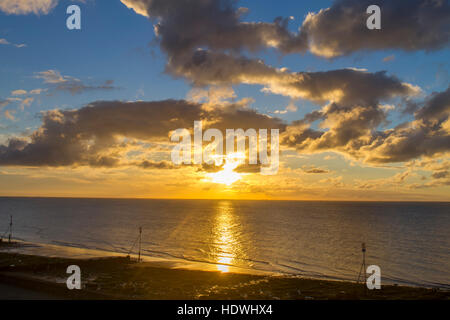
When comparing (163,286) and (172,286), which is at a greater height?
(163,286)

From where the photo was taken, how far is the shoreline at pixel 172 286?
2211 centimetres

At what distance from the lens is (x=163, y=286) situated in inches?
1061

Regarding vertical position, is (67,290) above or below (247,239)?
above

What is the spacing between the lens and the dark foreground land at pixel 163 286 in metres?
21.7

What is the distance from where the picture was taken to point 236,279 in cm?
3194

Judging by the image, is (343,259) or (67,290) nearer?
(67,290)

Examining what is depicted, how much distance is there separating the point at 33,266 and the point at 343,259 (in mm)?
43000

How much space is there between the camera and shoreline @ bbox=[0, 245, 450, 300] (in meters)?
22.1

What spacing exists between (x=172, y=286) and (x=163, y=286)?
0.81m

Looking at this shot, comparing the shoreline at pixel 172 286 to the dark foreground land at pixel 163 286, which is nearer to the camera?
the dark foreground land at pixel 163 286

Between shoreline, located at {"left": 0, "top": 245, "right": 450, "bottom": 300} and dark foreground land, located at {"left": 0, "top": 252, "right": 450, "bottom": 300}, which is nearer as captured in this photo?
dark foreground land, located at {"left": 0, "top": 252, "right": 450, "bottom": 300}
